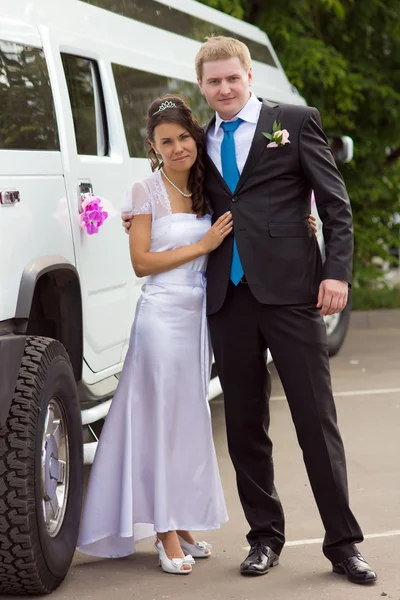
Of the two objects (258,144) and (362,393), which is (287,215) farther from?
(362,393)

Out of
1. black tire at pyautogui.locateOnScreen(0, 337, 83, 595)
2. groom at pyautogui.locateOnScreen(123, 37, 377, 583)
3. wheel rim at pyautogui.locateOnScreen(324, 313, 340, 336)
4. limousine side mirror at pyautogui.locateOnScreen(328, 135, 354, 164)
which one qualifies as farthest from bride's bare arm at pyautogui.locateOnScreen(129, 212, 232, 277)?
wheel rim at pyautogui.locateOnScreen(324, 313, 340, 336)

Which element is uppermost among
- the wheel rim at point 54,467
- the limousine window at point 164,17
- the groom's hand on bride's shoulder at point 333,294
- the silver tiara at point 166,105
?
the limousine window at point 164,17

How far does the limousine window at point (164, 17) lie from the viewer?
571 centimetres

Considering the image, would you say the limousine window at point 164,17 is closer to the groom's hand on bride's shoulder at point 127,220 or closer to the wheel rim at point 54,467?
the groom's hand on bride's shoulder at point 127,220

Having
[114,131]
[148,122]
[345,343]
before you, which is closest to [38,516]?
[148,122]

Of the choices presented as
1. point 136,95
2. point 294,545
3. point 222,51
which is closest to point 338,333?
point 136,95

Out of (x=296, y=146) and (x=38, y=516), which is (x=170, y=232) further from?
(x=38, y=516)

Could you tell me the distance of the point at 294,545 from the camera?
471 centimetres

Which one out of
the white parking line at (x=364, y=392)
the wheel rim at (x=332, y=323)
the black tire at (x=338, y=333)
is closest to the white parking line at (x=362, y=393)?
the white parking line at (x=364, y=392)

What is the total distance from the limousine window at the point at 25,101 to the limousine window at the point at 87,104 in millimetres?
306

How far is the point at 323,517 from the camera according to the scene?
4258 millimetres

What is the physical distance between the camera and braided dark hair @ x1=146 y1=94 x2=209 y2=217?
430 cm

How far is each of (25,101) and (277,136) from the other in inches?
40.0

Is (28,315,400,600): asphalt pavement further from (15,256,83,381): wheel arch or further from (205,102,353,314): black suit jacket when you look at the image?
(205,102,353,314): black suit jacket
